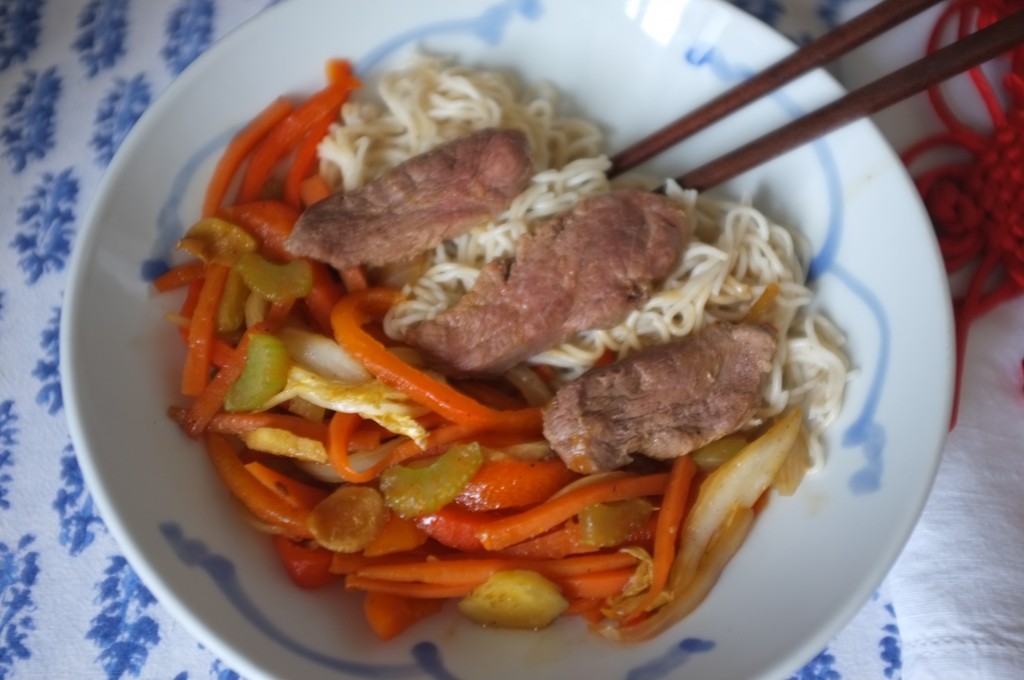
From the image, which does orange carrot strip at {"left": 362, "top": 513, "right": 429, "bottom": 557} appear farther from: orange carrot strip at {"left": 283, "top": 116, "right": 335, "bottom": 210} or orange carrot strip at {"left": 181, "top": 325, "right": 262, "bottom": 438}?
orange carrot strip at {"left": 283, "top": 116, "right": 335, "bottom": 210}

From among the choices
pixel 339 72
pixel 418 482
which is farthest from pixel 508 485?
pixel 339 72

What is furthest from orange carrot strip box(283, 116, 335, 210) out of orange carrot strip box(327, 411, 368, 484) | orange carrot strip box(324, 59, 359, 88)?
orange carrot strip box(327, 411, 368, 484)

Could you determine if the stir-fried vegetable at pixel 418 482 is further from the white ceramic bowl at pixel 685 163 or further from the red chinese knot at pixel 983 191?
the red chinese knot at pixel 983 191

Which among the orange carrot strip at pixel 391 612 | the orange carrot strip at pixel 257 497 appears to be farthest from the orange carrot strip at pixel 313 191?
the orange carrot strip at pixel 391 612

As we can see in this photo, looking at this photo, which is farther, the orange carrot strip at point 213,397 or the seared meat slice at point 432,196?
the seared meat slice at point 432,196

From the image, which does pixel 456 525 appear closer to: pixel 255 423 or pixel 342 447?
pixel 342 447
